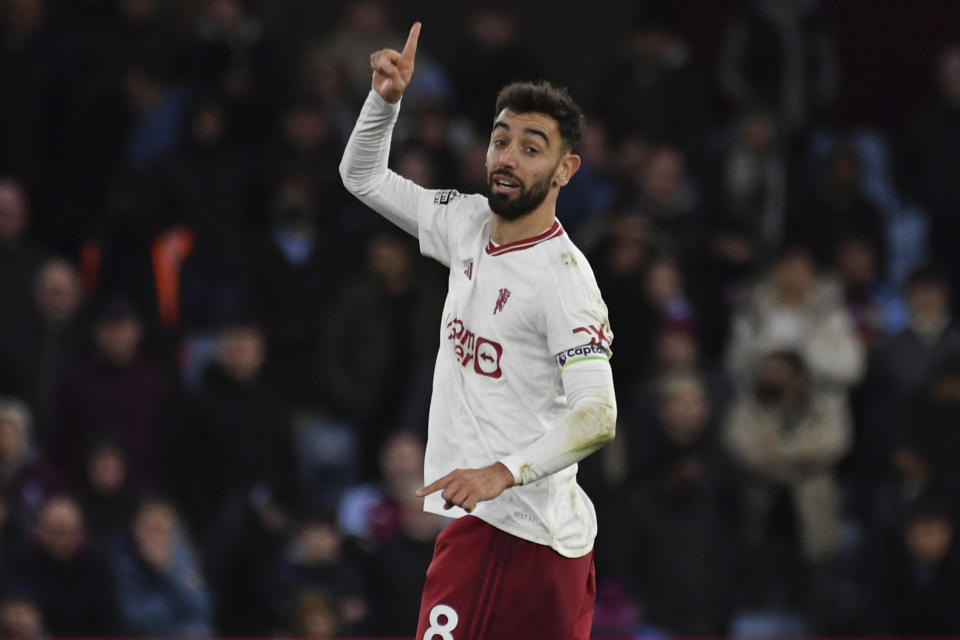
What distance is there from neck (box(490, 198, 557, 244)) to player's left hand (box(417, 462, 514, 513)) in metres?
0.81

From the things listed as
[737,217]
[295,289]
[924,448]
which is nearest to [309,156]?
[295,289]

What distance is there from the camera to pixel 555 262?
539cm

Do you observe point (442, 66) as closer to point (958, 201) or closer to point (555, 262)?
point (958, 201)

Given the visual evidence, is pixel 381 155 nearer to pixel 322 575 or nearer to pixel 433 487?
pixel 433 487

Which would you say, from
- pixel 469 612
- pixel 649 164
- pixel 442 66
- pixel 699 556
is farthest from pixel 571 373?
pixel 442 66

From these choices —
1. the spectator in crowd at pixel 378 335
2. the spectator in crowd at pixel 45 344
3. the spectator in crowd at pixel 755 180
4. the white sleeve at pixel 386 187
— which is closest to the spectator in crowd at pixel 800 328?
the spectator in crowd at pixel 755 180

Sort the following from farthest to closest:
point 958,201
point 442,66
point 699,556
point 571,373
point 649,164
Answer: point 442,66
point 958,201
point 649,164
point 699,556
point 571,373

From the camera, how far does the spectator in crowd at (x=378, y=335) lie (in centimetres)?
1041

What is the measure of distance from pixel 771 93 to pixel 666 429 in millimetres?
3723

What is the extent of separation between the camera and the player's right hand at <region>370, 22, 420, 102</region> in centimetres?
560

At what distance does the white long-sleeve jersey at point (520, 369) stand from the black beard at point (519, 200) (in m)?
0.09

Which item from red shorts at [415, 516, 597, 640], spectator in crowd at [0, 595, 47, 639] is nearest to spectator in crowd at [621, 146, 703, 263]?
spectator in crowd at [0, 595, 47, 639]

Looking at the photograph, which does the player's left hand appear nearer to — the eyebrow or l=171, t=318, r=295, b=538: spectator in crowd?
the eyebrow

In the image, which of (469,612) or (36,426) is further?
(36,426)
